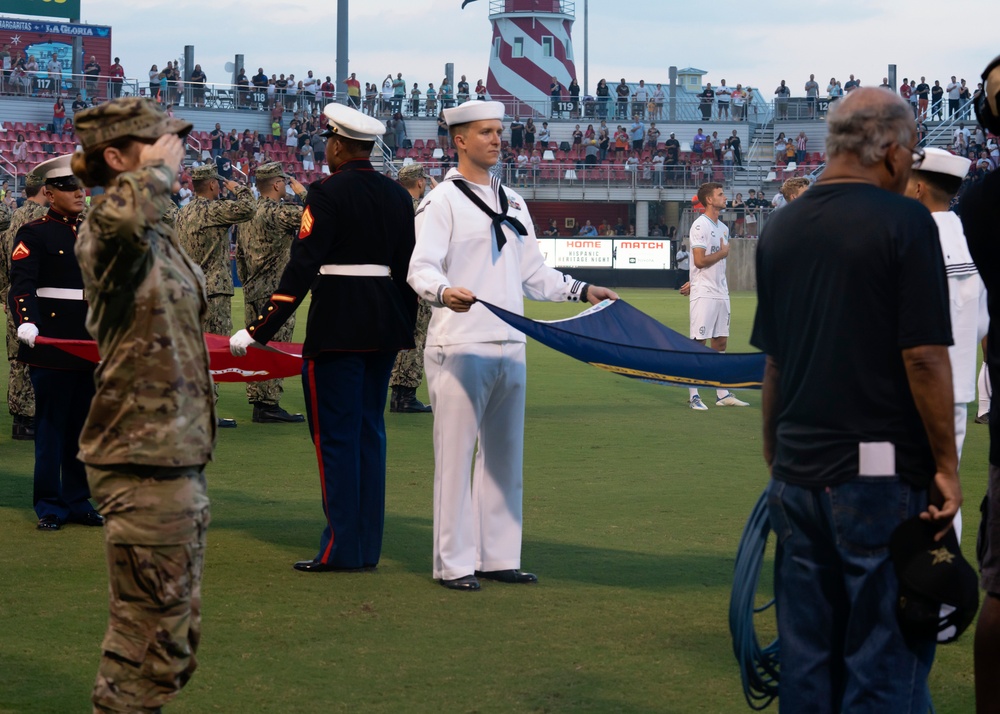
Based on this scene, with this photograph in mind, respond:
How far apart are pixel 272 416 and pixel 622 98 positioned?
45294 millimetres

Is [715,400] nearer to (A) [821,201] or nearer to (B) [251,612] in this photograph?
(B) [251,612]

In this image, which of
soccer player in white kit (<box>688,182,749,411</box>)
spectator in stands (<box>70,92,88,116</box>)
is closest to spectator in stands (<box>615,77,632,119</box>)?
spectator in stands (<box>70,92,88,116</box>)

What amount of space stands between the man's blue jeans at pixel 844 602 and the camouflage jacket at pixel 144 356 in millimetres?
1642

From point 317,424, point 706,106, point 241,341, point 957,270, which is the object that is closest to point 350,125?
point 241,341

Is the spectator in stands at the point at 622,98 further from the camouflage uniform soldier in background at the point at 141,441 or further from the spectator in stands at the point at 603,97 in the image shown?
the camouflage uniform soldier in background at the point at 141,441

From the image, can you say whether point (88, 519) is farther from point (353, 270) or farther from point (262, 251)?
point (262, 251)

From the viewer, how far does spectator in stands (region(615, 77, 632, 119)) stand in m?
52.7

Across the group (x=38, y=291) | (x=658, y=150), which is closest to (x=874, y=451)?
(x=38, y=291)

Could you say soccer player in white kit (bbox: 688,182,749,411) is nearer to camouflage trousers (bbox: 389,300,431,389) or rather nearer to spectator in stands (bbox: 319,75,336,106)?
camouflage trousers (bbox: 389,300,431,389)

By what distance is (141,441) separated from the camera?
3.47 m

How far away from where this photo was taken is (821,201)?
318 centimetres

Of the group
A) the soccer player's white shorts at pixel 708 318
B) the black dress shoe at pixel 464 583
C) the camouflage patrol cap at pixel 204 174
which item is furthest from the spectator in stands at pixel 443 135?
the black dress shoe at pixel 464 583

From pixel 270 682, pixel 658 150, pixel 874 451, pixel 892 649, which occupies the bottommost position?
pixel 270 682

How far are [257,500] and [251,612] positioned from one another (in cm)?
253
